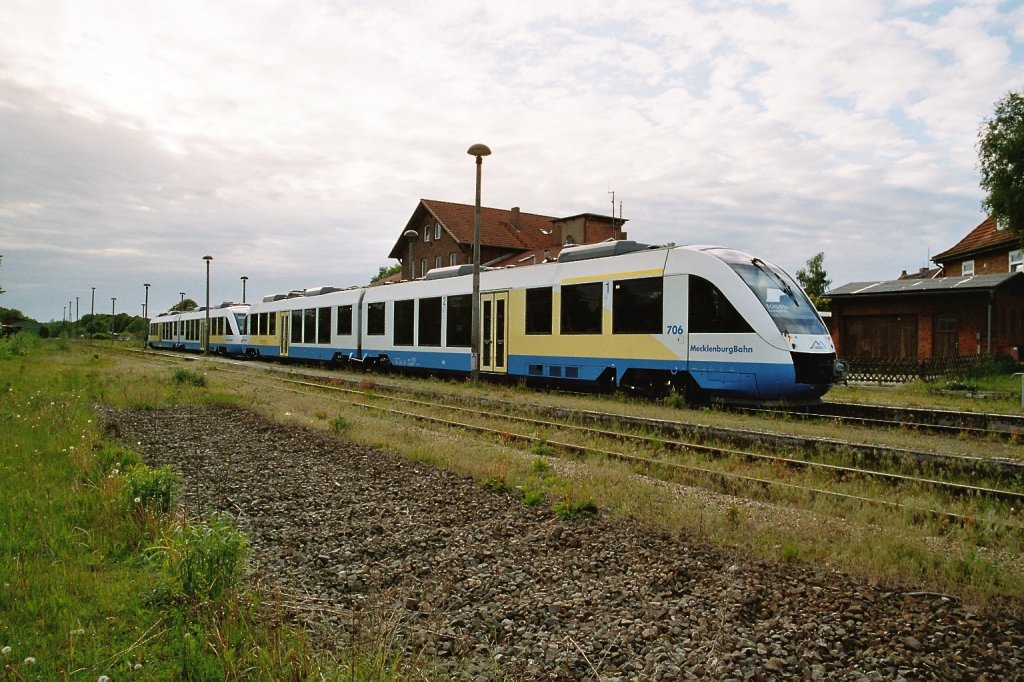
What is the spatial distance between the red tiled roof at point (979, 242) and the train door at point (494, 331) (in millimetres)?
25290

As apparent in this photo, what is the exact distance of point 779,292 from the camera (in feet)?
42.3

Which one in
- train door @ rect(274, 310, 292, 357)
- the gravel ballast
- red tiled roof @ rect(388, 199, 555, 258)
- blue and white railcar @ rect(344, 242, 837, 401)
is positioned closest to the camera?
the gravel ballast

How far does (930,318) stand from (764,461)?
21.3m

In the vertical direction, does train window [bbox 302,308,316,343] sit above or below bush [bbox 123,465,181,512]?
above

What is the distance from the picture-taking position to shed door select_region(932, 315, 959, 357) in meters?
26.0

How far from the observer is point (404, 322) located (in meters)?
22.6

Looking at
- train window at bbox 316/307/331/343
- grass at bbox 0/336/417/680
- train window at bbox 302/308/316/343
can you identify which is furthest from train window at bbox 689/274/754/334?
train window at bbox 302/308/316/343

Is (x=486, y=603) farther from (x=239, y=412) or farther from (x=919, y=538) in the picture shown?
(x=239, y=412)

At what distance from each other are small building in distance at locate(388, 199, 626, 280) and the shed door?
2308 centimetres

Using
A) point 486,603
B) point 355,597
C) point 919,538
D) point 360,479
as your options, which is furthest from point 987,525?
point 360,479

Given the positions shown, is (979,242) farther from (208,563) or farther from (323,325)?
(208,563)

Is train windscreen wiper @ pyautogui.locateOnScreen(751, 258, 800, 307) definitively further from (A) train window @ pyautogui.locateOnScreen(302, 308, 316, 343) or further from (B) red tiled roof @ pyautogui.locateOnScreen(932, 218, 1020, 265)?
(B) red tiled roof @ pyautogui.locateOnScreen(932, 218, 1020, 265)

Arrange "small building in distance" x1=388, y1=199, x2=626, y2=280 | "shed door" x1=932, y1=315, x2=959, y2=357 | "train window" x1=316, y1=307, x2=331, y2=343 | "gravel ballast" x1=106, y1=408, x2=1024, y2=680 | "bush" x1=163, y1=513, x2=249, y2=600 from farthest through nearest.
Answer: "small building in distance" x1=388, y1=199, x2=626, y2=280 < "train window" x1=316, y1=307, x2=331, y2=343 < "shed door" x1=932, y1=315, x2=959, y2=357 < "bush" x1=163, y1=513, x2=249, y2=600 < "gravel ballast" x1=106, y1=408, x2=1024, y2=680

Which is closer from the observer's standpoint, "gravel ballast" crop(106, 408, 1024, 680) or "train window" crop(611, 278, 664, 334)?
"gravel ballast" crop(106, 408, 1024, 680)
